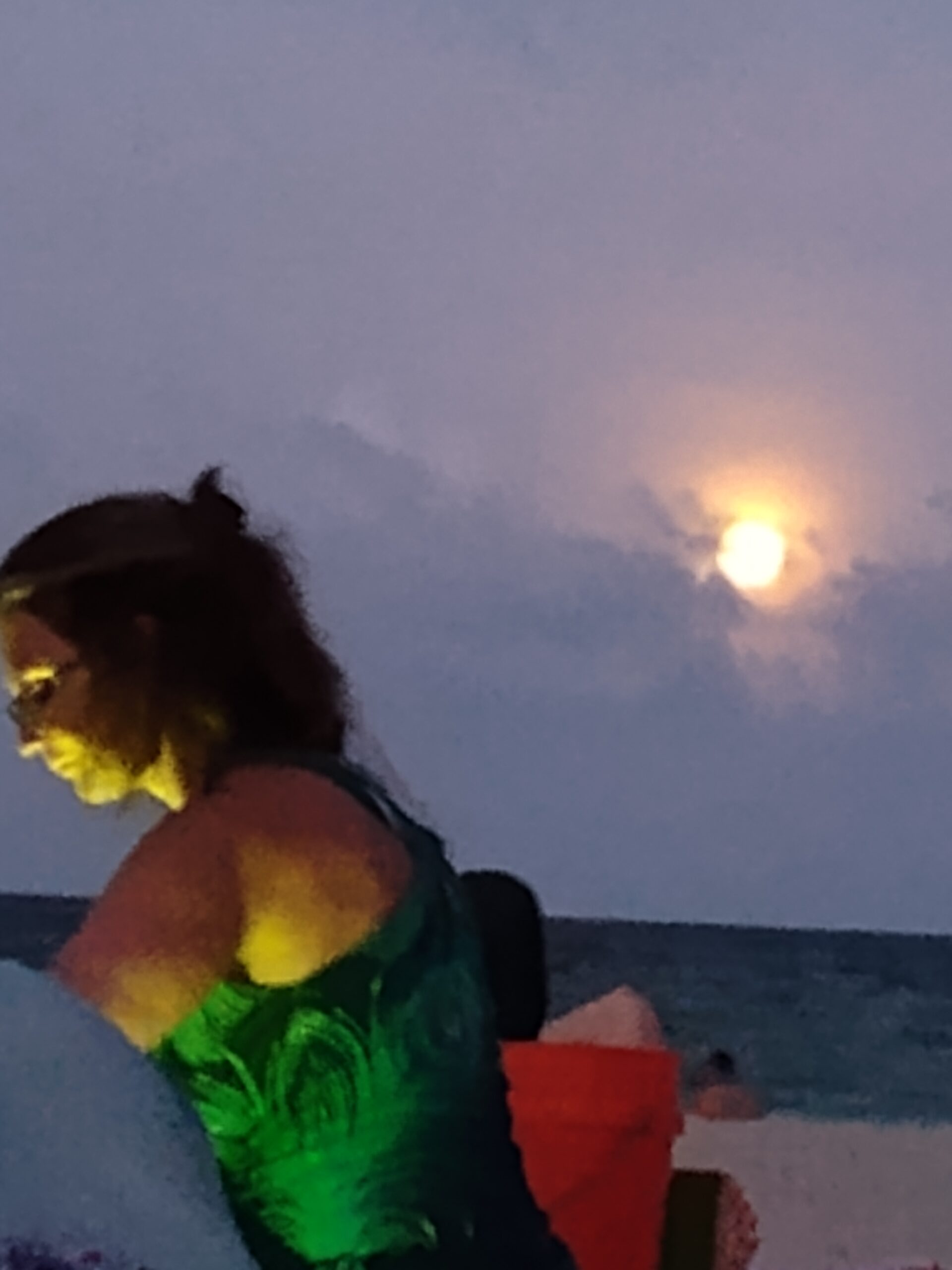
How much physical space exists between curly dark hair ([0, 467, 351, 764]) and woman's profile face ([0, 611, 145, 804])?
0.03 feet

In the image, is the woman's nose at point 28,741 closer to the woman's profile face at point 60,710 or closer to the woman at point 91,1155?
the woman's profile face at point 60,710

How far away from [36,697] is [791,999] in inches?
1051

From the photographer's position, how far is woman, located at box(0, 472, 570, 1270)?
42.8 inches

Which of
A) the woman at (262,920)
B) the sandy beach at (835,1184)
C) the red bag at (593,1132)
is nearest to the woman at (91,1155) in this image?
the woman at (262,920)

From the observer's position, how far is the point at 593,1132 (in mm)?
1708

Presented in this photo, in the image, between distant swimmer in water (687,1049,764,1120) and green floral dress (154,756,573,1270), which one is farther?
distant swimmer in water (687,1049,764,1120)

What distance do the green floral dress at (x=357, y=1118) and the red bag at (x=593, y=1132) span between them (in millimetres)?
516

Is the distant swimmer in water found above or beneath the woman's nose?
above

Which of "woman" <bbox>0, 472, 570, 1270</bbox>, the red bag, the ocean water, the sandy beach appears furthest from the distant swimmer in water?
the ocean water

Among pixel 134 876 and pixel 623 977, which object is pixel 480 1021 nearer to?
pixel 134 876

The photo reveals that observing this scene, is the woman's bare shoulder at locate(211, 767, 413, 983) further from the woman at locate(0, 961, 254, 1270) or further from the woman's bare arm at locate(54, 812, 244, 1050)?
the woman at locate(0, 961, 254, 1270)

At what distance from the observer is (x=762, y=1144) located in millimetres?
3590

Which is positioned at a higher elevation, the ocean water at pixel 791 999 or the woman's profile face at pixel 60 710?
the ocean water at pixel 791 999

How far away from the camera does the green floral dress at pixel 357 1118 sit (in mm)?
1092
